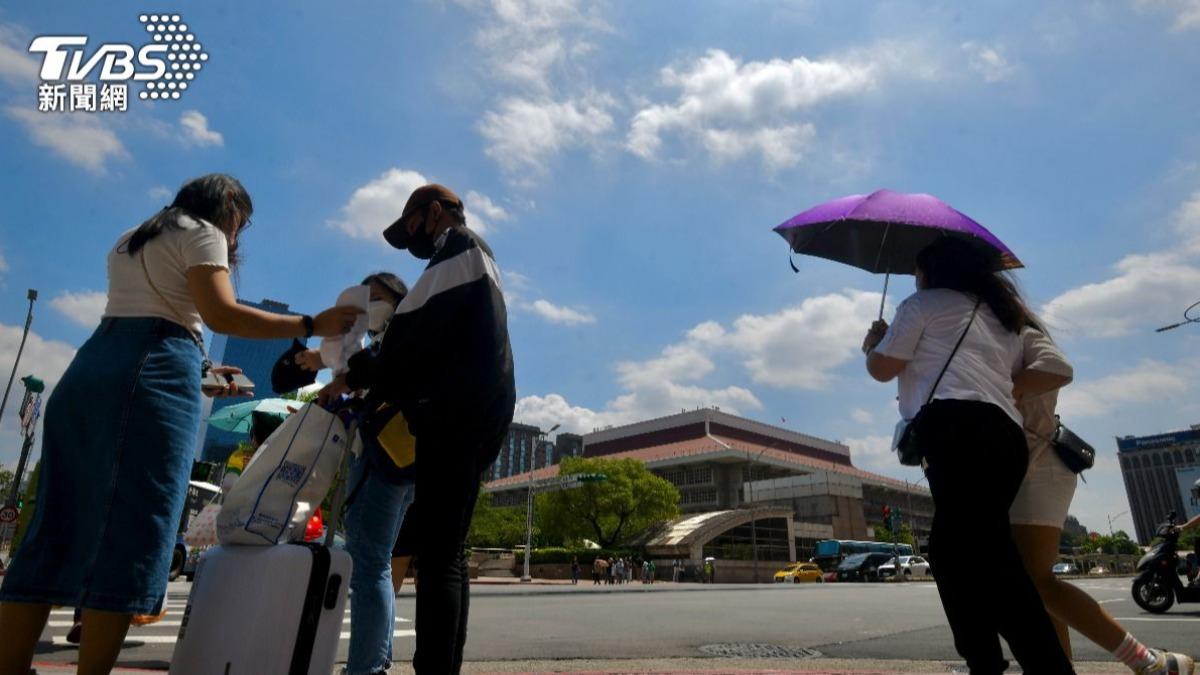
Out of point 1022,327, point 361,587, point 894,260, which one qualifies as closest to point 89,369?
point 361,587

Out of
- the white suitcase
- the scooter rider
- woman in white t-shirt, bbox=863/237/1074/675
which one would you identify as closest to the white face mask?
the white suitcase

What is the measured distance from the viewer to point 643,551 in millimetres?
54531

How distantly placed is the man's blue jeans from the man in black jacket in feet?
1.89

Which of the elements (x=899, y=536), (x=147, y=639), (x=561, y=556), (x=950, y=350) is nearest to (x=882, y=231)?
(x=950, y=350)

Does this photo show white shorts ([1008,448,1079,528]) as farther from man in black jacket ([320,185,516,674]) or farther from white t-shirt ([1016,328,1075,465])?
man in black jacket ([320,185,516,674])

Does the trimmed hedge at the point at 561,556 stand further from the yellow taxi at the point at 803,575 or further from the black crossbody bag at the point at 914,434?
the black crossbody bag at the point at 914,434

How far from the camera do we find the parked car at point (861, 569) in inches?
1602

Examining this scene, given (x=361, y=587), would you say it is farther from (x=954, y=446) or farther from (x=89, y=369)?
(x=954, y=446)

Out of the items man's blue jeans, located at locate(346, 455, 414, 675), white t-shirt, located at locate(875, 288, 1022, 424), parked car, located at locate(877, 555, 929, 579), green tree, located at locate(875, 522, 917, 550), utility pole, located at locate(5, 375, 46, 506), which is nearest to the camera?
white t-shirt, located at locate(875, 288, 1022, 424)

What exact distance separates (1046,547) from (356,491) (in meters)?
2.85

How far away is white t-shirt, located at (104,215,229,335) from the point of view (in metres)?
2.35

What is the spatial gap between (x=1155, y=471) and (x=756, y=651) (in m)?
175

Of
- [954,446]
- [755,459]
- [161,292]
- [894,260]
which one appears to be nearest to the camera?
[161,292]

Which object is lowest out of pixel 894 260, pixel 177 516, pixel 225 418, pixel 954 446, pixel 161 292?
pixel 177 516
